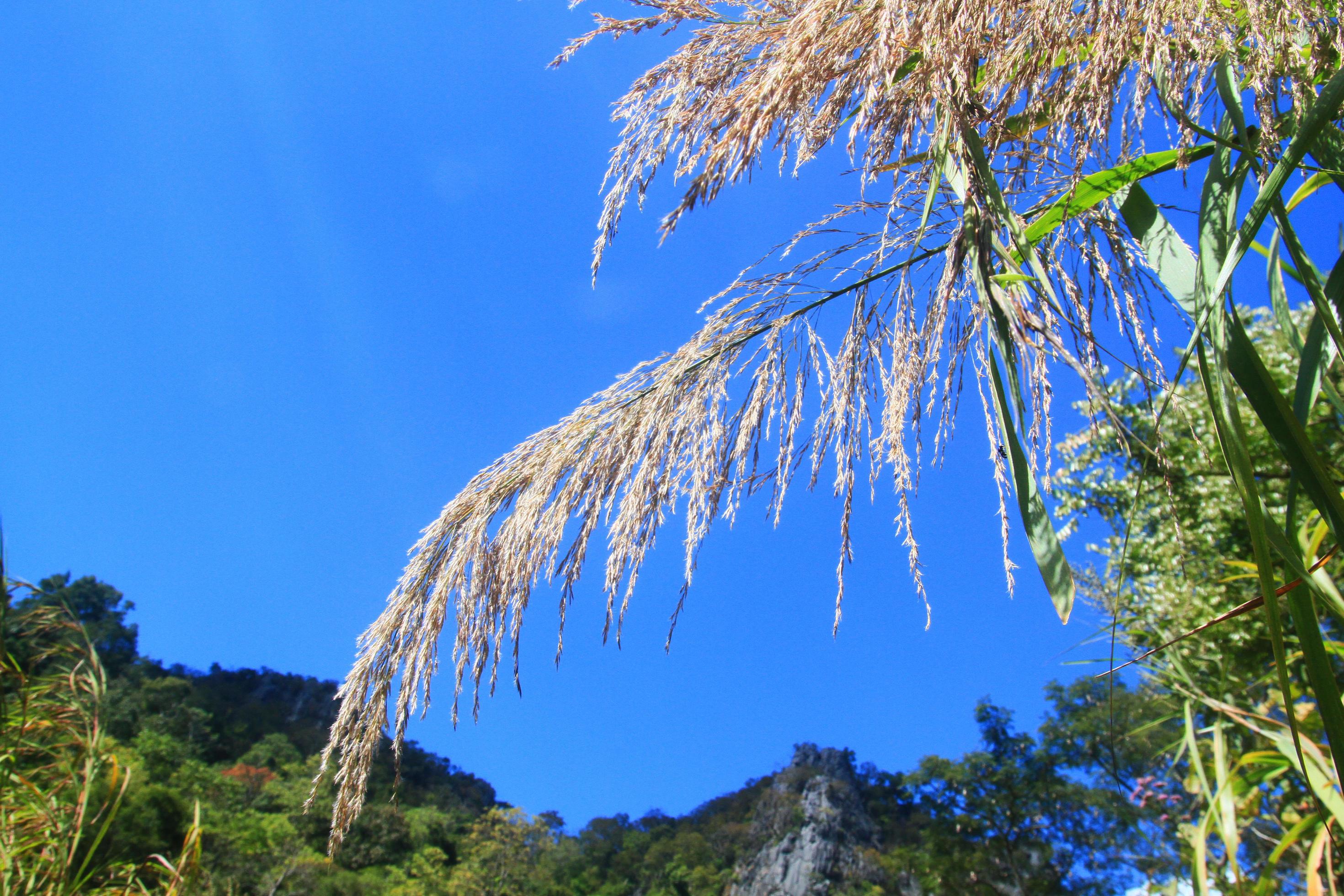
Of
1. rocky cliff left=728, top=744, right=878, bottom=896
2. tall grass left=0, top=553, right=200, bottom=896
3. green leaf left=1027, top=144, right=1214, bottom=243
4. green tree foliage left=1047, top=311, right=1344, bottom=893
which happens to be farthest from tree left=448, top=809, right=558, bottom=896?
green leaf left=1027, top=144, right=1214, bottom=243

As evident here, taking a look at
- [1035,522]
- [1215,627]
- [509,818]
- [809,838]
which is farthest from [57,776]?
[809,838]

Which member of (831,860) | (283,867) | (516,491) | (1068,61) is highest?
(831,860)

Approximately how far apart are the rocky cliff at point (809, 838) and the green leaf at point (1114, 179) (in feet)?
81.5

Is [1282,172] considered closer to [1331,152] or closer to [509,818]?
[1331,152]

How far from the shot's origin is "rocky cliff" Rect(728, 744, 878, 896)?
2189 centimetres

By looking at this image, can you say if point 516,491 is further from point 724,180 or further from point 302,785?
point 302,785

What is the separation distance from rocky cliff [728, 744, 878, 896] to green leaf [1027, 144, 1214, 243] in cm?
2485

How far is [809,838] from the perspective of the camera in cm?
2298

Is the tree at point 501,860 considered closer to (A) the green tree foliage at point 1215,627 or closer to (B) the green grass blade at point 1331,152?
(A) the green tree foliage at point 1215,627

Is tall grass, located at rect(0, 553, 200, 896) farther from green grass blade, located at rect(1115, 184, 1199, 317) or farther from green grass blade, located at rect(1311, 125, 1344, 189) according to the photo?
green grass blade, located at rect(1311, 125, 1344, 189)

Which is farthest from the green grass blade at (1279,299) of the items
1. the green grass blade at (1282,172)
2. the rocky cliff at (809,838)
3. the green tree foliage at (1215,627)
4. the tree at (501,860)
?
the rocky cliff at (809,838)

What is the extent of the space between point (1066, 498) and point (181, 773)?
1911 cm

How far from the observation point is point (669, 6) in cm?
118

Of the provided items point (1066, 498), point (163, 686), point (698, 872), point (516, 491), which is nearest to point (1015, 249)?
point (516, 491)
